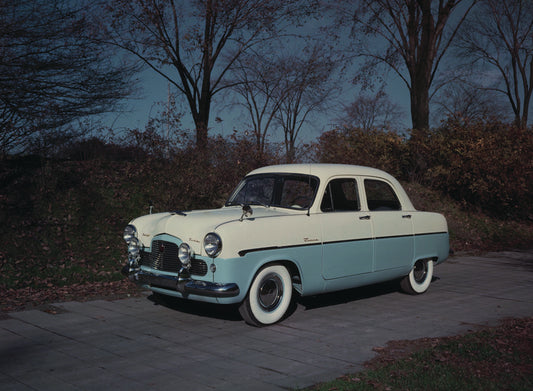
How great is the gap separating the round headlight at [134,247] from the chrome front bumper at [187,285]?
0.33m

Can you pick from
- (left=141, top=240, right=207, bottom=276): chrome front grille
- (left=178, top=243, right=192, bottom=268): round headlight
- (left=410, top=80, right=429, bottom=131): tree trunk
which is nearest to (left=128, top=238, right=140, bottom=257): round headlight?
(left=141, top=240, right=207, bottom=276): chrome front grille

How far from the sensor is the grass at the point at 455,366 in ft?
14.2

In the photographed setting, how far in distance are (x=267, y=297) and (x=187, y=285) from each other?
106 centimetres

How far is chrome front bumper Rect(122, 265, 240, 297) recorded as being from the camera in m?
5.85

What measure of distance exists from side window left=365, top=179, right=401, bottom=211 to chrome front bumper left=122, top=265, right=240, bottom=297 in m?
2.97

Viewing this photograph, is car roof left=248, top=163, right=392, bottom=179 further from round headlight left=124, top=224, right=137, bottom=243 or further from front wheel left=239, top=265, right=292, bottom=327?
round headlight left=124, top=224, right=137, bottom=243

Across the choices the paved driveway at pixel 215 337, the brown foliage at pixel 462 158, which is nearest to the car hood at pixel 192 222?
the paved driveway at pixel 215 337

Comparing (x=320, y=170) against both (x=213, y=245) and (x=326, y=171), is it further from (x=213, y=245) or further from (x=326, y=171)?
(x=213, y=245)

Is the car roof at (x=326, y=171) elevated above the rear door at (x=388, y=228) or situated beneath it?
elevated above

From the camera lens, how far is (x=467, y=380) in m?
4.47

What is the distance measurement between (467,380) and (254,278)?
8.66ft

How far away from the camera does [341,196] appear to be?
7.44 metres

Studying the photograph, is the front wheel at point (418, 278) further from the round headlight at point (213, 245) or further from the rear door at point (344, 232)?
the round headlight at point (213, 245)

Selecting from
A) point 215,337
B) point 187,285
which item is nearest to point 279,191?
point 187,285
